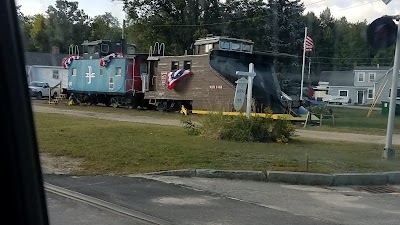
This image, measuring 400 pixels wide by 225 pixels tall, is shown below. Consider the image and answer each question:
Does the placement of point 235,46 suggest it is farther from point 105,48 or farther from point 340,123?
point 105,48

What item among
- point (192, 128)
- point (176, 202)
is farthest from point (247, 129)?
point (176, 202)

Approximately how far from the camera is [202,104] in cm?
2362

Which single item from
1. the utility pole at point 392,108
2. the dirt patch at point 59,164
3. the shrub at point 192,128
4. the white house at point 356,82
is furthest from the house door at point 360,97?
the dirt patch at point 59,164

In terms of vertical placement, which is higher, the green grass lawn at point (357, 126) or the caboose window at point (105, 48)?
the caboose window at point (105, 48)

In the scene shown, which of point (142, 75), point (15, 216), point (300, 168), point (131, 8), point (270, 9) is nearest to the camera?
point (15, 216)

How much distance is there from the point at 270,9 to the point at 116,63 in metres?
18.9

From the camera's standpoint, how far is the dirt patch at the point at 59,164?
8180 millimetres

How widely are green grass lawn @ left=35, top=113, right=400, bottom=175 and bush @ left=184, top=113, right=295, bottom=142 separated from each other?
40cm

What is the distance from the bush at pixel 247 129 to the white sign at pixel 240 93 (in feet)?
8.27

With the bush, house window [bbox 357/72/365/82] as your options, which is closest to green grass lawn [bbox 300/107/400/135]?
the bush

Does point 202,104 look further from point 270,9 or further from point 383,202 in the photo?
point 270,9

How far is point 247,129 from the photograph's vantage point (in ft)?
41.8

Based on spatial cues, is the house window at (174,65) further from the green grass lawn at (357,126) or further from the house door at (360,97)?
the house door at (360,97)

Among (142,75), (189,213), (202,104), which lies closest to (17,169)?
(189,213)
